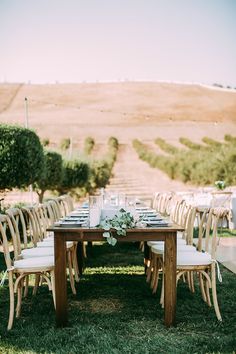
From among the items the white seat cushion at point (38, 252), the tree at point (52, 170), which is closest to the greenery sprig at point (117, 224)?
the white seat cushion at point (38, 252)

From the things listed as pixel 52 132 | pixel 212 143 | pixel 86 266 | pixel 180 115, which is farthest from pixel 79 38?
pixel 180 115

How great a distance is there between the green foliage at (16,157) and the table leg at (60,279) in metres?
4.90

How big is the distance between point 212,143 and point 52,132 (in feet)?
41.8

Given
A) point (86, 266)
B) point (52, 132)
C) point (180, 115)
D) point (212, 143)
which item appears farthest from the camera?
point (180, 115)

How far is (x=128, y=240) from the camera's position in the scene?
349 cm

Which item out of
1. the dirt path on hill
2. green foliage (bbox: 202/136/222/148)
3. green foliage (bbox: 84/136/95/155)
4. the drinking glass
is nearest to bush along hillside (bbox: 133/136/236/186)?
the dirt path on hill

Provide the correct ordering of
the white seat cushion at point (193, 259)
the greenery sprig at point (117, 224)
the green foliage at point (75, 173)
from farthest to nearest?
the green foliage at point (75, 173) → the white seat cushion at point (193, 259) → the greenery sprig at point (117, 224)

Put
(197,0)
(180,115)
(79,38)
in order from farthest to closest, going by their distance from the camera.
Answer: (180,115), (79,38), (197,0)

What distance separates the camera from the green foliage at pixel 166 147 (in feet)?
94.3

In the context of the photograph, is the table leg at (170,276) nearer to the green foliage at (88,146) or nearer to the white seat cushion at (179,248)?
the white seat cushion at (179,248)

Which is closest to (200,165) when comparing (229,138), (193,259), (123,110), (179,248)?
(229,138)

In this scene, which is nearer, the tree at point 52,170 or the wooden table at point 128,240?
the wooden table at point 128,240

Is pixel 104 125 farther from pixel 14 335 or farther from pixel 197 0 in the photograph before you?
pixel 14 335

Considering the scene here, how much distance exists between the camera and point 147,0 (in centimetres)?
1028
